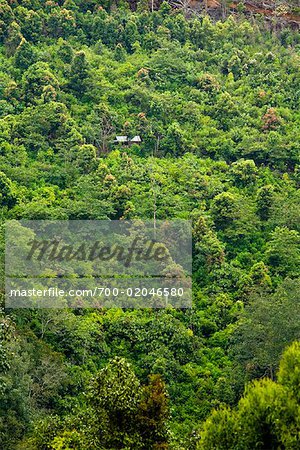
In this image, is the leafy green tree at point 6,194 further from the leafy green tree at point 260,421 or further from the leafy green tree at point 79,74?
the leafy green tree at point 260,421

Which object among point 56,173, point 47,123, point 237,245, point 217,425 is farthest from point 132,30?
point 217,425

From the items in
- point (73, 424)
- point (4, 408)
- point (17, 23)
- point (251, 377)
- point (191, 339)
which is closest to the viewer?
point (73, 424)

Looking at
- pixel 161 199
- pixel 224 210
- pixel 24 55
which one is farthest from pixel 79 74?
pixel 224 210

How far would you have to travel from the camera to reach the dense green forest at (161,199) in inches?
650

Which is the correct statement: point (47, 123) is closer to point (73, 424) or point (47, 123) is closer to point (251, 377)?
point (251, 377)

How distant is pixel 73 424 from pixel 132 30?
28.1m

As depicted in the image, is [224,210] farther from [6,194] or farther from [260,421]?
[260,421]

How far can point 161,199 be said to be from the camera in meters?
30.7

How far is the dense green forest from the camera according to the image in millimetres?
16500

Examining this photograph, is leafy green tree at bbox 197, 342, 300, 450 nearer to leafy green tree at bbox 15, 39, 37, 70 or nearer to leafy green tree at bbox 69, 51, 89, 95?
leafy green tree at bbox 69, 51, 89, 95

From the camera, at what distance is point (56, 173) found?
1221 inches

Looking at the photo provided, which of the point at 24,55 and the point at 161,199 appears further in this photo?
the point at 24,55

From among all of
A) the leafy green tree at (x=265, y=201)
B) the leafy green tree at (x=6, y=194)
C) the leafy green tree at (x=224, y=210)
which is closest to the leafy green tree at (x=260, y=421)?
the leafy green tree at (x=224, y=210)

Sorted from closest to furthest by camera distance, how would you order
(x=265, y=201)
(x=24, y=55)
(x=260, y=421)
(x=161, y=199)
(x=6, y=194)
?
(x=260, y=421)
(x=6, y=194)
(x=265, y=201)
(x=161, y=199)
(x=24, y=55)
